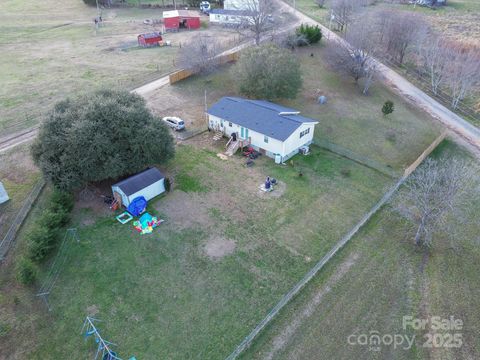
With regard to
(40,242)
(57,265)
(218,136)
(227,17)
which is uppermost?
(227,17)

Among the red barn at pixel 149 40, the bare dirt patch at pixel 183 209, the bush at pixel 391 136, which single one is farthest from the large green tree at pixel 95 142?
the red barn at pixel 149 40

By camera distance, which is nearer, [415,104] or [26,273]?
[26,273]

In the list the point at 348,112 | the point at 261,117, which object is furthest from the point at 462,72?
the point at 261,117

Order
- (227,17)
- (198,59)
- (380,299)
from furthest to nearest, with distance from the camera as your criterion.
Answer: (227,17) → (198,59) → (380,299)

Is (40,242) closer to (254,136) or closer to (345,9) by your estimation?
(254,136)

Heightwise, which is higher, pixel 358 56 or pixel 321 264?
pixel 358 56

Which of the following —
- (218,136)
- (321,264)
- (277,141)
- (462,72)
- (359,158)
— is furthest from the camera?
(462,72)

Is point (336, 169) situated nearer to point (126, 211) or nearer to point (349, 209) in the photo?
point (349, 209)
